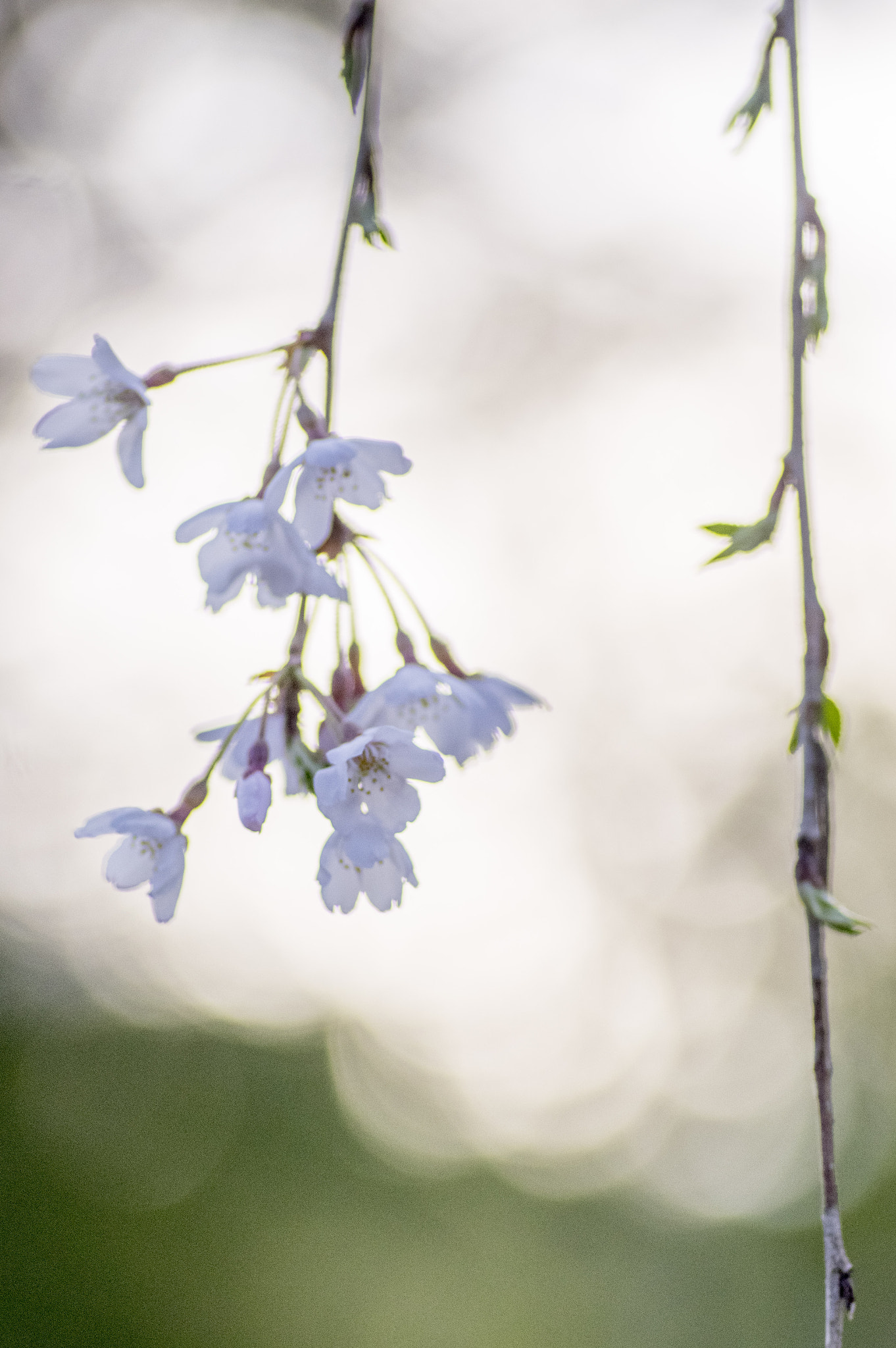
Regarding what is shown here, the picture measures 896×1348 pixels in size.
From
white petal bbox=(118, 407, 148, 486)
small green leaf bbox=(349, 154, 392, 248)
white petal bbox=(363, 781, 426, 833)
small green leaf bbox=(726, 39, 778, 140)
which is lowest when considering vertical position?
white petal bbox=(363, 781, 426, 833)

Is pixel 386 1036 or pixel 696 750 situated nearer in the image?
pixel 696 750

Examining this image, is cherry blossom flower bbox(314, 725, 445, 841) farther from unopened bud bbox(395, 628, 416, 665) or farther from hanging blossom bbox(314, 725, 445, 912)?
unopened bud bbox(395, 628, 416, 665)

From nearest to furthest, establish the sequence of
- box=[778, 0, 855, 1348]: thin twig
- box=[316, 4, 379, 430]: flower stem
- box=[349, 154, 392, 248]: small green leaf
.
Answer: box=[778, 0, 855, 1348]: thin twig → box=[316, 4, 379, 430]: flower stem → box=[349, 154, 392, 248]: small green leaf

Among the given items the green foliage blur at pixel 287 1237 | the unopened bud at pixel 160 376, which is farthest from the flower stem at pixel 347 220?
the green foliage blur at pixel 287 1237

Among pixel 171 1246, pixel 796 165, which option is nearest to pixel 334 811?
pixel 796 165

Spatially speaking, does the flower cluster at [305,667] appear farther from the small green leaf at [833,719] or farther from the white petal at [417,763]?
the small green leaf at [833,719]

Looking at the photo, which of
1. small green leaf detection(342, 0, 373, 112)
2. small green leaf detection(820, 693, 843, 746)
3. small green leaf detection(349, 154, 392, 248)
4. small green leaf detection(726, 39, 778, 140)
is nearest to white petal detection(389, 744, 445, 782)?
small green leaf detection(820, 693, 843, 746)

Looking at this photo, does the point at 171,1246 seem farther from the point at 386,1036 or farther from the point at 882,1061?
the point at 882,1061
